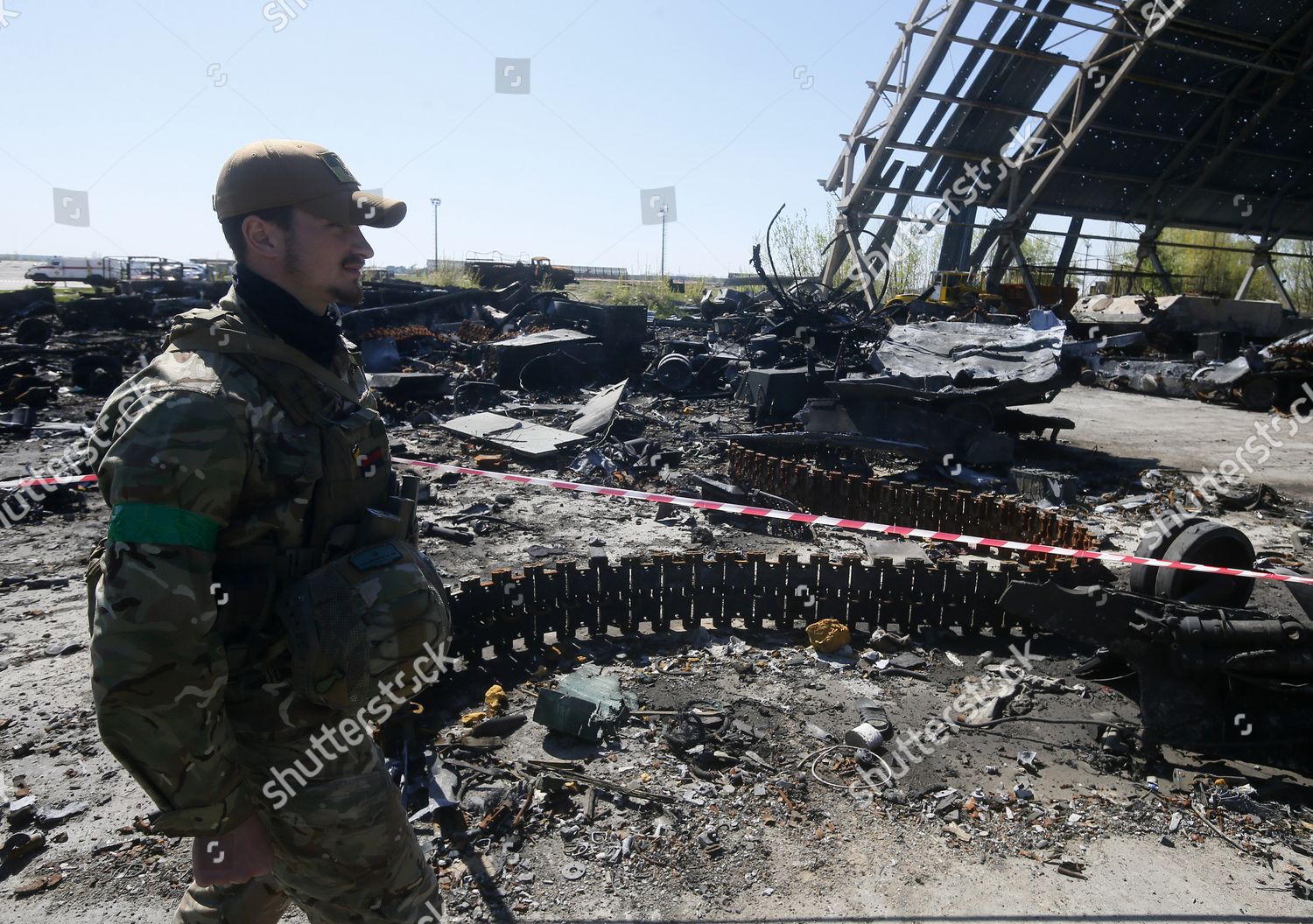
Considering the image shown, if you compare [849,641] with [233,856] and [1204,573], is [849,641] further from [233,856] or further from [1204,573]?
[233,856]

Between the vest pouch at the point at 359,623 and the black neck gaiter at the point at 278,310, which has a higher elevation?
the black neck gaiter at the point at 278,310

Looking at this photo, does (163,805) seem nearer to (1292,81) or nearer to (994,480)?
(994,480)

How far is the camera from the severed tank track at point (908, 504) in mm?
6340

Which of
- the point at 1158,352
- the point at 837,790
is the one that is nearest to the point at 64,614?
the point at 837,790

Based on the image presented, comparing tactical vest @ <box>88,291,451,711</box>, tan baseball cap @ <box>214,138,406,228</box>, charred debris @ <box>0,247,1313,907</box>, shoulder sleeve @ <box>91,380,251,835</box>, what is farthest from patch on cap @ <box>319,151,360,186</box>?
charred debris @ <box>0,247,1313,907</box>

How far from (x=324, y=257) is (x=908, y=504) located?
623 cm

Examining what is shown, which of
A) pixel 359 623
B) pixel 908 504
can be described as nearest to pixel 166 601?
pixel 359 623

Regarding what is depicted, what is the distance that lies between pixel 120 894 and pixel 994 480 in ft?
27.0

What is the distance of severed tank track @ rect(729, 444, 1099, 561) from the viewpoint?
634cm

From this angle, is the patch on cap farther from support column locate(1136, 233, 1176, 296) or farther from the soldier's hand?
support column locate(1136, 233, 1176, 296)

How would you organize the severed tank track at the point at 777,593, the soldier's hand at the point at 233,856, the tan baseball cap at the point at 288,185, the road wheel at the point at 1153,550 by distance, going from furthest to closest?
the severed tank track at the point at 777,593 → the road wheel at the point at 1153,550 → the tan baseball cap at the point at 288,185 → the soldier's hand at the point at 233,856

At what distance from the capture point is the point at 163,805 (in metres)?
1.50

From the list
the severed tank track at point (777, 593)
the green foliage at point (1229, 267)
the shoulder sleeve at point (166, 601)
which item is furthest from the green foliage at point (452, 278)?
the green foliage at point (1229, 267)

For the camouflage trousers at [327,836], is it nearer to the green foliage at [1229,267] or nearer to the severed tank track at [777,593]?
the severed tank track at [777,593]
